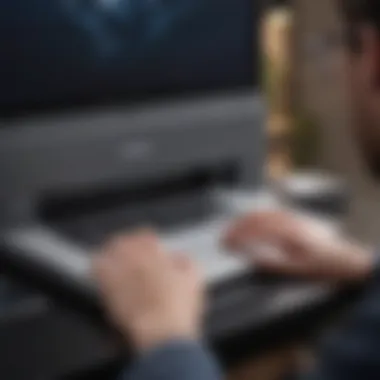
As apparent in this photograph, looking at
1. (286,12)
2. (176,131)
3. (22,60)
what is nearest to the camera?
(22,60)

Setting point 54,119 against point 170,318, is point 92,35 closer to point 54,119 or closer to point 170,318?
point 54,119

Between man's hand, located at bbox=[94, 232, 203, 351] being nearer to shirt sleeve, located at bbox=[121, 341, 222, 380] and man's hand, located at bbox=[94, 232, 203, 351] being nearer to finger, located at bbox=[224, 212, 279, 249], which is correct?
shirt sleeve, located at bbox=[121, 341, 222, 380]

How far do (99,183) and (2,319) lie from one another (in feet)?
1.12

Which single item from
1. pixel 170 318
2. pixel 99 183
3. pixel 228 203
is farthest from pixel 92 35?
pixel 170 318

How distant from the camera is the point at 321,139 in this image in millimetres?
2197

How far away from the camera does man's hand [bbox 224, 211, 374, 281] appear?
1409 millimetres

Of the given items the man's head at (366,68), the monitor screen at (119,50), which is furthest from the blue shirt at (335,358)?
the monitor screen at (119,50)

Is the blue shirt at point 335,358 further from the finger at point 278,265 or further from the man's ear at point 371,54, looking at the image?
the finger at point 278,265

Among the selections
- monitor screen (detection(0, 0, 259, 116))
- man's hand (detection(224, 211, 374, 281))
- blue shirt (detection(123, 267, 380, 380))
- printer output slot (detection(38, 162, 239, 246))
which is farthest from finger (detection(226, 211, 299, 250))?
blue shirt (detection(123, 267, 380, 380))

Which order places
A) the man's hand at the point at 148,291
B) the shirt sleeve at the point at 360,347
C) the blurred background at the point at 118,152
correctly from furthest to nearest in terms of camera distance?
the blurred background at the point at 118,152 → the man's hand at the point at 148,291 → the shirt sleeve at the point at 360,347

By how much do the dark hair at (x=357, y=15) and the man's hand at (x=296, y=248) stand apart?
0.45 meters

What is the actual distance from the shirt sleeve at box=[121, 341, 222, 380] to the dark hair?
1.11 ft

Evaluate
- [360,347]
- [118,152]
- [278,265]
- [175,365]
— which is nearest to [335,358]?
[360,347]

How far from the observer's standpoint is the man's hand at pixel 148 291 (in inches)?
44.4
